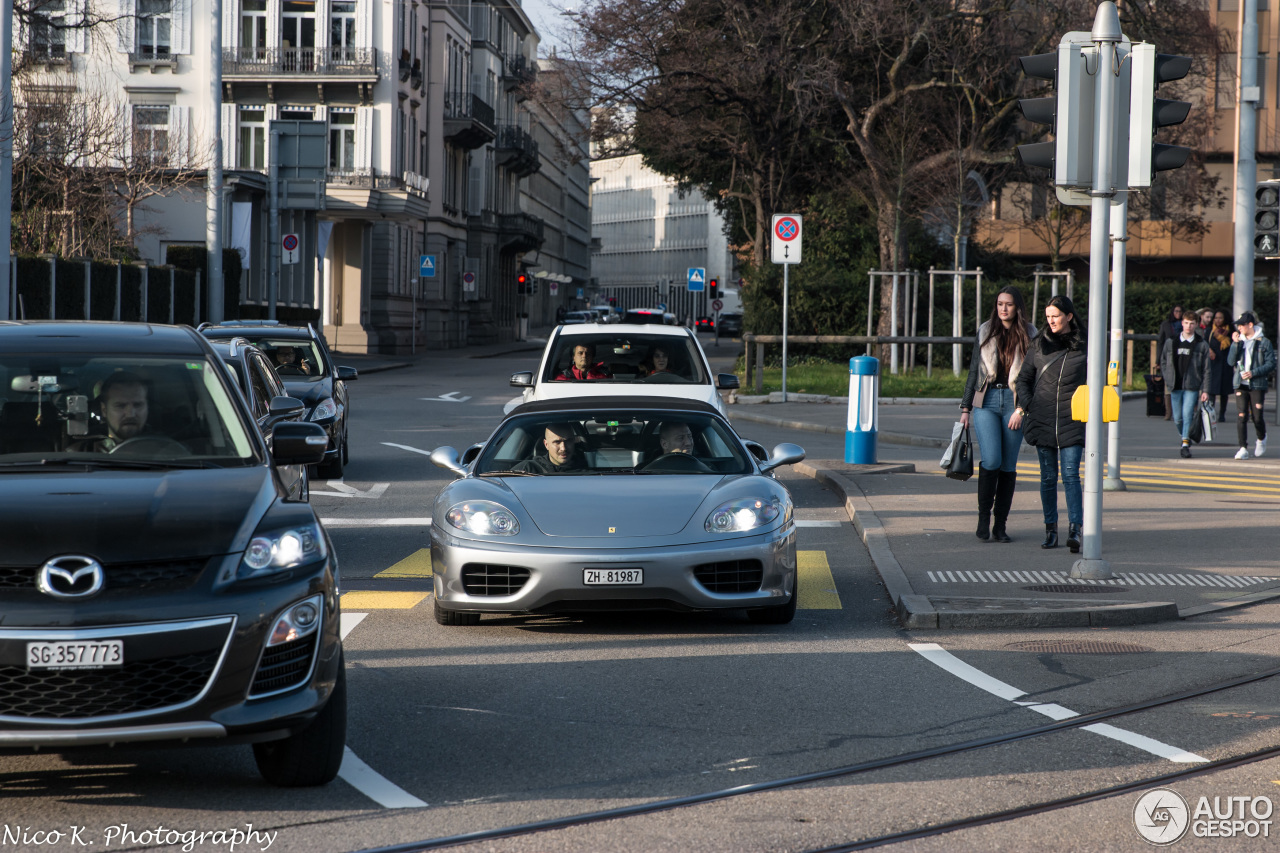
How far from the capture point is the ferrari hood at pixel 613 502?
7836 millimetres

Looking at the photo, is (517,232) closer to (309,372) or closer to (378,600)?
(309,372)

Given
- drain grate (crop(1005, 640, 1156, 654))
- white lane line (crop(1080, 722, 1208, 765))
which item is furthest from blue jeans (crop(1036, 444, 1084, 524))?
white lane line (crop(1080, 722, 1208, 765))

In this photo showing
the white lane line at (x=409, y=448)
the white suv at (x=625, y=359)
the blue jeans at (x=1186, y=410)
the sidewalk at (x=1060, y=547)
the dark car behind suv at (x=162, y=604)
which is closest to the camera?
the dark car behind suv at (x=162, y=604)

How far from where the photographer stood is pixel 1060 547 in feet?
36.4

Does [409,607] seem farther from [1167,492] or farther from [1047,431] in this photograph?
[1167,492]

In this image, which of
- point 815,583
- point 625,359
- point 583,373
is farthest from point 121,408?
point 625,359

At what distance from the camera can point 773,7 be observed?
111ft

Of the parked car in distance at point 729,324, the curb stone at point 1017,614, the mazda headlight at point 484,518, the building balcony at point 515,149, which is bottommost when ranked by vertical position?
the curb stone at point 1017,614

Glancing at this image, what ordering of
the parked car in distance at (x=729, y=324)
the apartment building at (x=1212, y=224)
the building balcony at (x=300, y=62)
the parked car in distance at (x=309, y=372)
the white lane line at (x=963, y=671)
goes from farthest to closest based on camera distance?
the parked car in distance at (x=729, y=324), the apartment building at (x=1212, y=224), the building balcony at (x=300, y=62), the parked car in distance at (x=309, y=372), the white lane line at (x=963, y=671)

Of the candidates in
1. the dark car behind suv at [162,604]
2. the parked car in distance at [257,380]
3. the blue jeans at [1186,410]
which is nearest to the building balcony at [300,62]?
the blue jeans at [1186,410]

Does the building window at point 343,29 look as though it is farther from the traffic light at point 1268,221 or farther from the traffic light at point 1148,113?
the traffic light at point 1148,113

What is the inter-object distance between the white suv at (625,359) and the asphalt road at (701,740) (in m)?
5.16

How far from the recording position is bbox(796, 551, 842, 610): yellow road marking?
9.15 metres

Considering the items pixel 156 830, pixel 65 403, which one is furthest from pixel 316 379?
pixel 156 830
